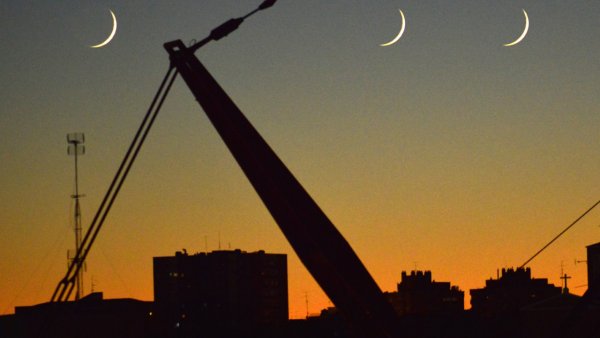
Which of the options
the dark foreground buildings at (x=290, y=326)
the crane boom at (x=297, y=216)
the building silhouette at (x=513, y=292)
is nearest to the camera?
the crane boom at (x=297, y=216)

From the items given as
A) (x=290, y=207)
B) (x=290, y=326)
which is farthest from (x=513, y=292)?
(x=290, y=207)

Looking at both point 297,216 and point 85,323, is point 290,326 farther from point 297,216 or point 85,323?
point 297,216

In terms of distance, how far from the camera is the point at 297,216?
693 inches

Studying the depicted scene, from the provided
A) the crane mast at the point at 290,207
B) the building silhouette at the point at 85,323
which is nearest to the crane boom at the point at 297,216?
the crane mast at the point at 290,207

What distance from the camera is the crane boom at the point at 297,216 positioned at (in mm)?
16641

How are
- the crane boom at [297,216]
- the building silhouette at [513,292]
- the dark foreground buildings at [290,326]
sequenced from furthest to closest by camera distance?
the building silhouette at [513,292]
the dark foreground buildings at [290,326]
the crane boom at [297,216]

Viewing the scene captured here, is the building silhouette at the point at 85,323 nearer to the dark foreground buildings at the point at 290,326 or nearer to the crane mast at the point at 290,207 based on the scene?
the dark foreground buildings at the point at 290,326

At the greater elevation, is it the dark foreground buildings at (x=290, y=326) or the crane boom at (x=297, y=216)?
the dark foreground buildings at (x=290, y=326)

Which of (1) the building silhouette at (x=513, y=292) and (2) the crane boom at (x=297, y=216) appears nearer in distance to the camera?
(2) the crane boom at (x=297, y=216)

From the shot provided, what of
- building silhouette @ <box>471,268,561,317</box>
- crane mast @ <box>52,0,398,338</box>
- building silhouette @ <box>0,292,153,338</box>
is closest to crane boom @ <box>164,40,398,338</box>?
crane mast @ <box>52,0,398,338</box>

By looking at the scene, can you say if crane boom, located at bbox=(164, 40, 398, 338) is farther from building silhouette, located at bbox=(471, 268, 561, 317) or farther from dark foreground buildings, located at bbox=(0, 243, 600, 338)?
building silhouette, located at bbox=(471, 268, 561, 317)

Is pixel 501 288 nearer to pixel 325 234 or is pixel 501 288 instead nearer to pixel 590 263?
pixel 590 263

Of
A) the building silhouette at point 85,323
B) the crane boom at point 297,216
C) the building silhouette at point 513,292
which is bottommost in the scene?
the crane boom at point 297,216

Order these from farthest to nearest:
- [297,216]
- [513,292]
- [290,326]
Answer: [513,292] < [290,326] < [297,216]
